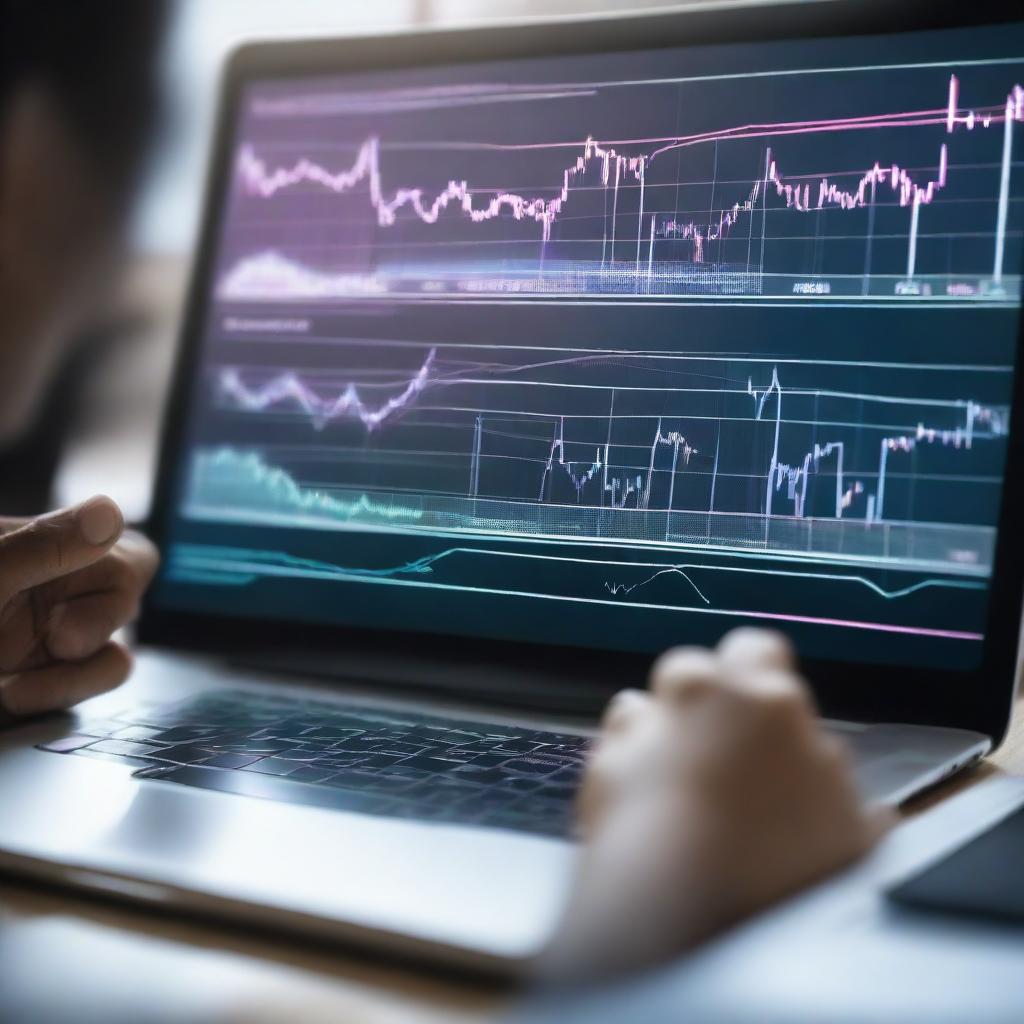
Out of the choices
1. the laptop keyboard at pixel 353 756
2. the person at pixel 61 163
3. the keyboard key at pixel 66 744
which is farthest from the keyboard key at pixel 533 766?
the person at pixel 61 163

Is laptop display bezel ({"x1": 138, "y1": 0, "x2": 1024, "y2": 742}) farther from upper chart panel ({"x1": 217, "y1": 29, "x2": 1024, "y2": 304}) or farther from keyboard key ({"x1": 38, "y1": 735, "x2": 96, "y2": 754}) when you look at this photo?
keyboard key ({"x1": 38, "y1": 735, "x2": 96, "y2": 754})

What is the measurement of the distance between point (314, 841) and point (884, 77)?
1.73ft

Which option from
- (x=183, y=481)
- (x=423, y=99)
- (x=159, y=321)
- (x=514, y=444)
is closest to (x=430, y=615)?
(x=514, y=444)

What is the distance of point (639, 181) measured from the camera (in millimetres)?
714

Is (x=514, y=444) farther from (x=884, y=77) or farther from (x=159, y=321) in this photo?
(x=159, y=321)

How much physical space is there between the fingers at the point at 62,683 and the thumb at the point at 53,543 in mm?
71

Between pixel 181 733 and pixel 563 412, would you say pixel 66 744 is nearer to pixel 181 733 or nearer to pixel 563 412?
pixel 181 733

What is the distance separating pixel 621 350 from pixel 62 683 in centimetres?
39

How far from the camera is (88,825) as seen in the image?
1.50 feet

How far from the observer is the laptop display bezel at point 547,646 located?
617mm

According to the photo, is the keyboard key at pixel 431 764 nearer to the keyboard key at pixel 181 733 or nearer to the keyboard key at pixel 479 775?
the keyboard key at pixel 479 775

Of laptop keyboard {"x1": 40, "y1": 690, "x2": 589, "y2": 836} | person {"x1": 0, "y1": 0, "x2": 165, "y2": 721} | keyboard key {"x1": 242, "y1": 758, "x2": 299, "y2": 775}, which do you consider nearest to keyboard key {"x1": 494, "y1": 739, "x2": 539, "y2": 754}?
laptop keyboard {"x1": 40, "y1": 690, "x2": 589, "y2": 836}

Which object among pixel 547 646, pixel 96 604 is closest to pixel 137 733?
pixel 96 604

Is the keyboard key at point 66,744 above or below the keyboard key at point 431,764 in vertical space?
below
